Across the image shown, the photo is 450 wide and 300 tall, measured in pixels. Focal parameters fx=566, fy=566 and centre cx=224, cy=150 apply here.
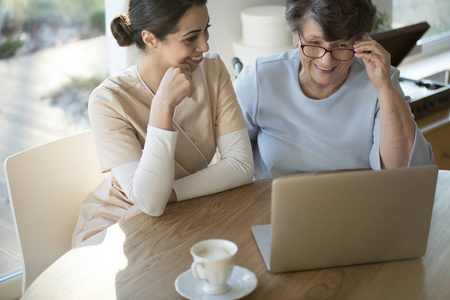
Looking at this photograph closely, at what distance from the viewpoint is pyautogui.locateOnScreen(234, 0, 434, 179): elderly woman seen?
5.44ft

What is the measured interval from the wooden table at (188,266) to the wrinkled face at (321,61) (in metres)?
0.51

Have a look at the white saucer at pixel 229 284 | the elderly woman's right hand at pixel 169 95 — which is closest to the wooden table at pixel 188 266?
the white saucer at pixel 229 284

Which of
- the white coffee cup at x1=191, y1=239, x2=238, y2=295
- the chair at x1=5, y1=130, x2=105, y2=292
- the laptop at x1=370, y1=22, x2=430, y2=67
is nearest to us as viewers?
the white coffee cup at x1=191, y1=239, x2=238, y2=295

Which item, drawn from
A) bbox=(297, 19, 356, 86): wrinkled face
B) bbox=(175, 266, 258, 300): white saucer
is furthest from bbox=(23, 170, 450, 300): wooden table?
bbox=(297, 19, 356, 86): wrinkled face

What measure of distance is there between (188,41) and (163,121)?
10.3 inches

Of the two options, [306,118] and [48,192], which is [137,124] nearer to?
[48,192]

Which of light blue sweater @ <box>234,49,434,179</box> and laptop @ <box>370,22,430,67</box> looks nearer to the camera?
light blue sweater @ <box>234,49,434,179</box>

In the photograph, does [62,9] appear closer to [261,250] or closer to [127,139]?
[127,139]

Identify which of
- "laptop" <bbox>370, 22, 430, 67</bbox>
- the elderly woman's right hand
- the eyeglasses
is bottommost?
"laptop" <bbox>370, 22, 430, 67</bbox>

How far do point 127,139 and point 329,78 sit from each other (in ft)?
2.12

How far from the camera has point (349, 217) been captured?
110 centimetres

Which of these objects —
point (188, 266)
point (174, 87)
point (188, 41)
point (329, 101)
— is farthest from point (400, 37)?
point (188, 266)

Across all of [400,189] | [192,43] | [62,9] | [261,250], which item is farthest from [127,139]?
[62,9]

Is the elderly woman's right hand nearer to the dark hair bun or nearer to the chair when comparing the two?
the dark hair bun
